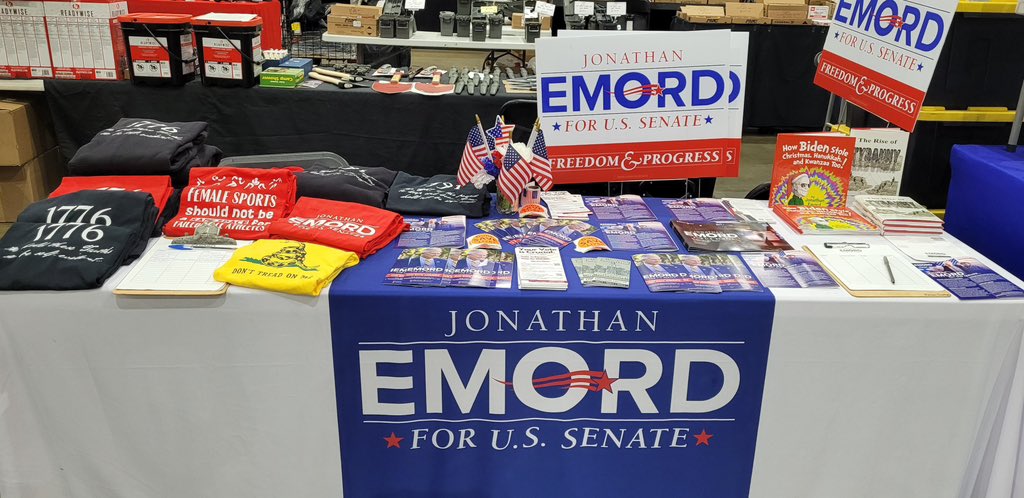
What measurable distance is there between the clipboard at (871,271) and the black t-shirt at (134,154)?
190 centimetres

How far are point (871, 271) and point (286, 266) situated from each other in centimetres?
151

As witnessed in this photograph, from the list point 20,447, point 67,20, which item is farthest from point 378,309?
point 67,20

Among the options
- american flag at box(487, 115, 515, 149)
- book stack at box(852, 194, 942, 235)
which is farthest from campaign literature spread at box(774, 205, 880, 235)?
american flag at box(487, 115, 515, 149)

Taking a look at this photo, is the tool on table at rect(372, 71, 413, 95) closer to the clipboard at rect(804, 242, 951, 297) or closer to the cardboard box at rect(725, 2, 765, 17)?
the clipboard at rect(804, 242, 951, 297)

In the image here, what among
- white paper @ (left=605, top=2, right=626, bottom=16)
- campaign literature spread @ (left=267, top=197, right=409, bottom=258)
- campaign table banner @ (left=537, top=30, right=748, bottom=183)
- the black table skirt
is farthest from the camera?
white paper @ (left=605, top=2, right=626, bottom=16)

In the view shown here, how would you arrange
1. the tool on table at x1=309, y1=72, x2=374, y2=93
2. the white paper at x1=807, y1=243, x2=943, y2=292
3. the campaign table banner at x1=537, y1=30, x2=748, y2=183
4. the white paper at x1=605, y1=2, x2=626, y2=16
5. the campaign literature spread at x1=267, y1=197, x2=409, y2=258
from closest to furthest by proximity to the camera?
the white paper at x1=807, y1=243, x2=943, y2=292 < the campaign literature spread at x1=267, y1=197, x2=409, y2=258 < the campaign table banner at x1=537, y1=30, x2=748, y2=183 < the tool on table at x1=309, y1=72, x2=374, y2=93 < the white paper at x1=605, y1=2, x2=626, y2=16

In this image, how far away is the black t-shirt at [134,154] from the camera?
7.62 ft

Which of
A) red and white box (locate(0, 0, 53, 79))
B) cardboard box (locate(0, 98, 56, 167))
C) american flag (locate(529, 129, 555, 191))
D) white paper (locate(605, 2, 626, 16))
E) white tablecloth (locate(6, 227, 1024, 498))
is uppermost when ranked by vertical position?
white paper (locate(605, 2, 626, 16))

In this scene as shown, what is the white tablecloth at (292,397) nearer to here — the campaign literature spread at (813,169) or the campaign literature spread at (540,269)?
the campaign literature spread at (540,269)

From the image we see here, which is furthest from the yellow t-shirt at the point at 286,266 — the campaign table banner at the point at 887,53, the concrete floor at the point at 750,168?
the concrete floor at the point at 750,168

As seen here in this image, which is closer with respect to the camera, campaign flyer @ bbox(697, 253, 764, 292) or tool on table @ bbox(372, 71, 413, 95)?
campaign flyer @ bbox(697, 253, 764, 292)

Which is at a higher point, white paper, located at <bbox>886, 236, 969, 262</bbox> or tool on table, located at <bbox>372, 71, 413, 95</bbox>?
tool on table, located at <bbox>372, 71, 413, 95</bbox>

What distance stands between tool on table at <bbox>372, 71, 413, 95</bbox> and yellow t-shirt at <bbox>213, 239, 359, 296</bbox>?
7.41 ft

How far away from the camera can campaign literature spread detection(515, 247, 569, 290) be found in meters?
1.93
